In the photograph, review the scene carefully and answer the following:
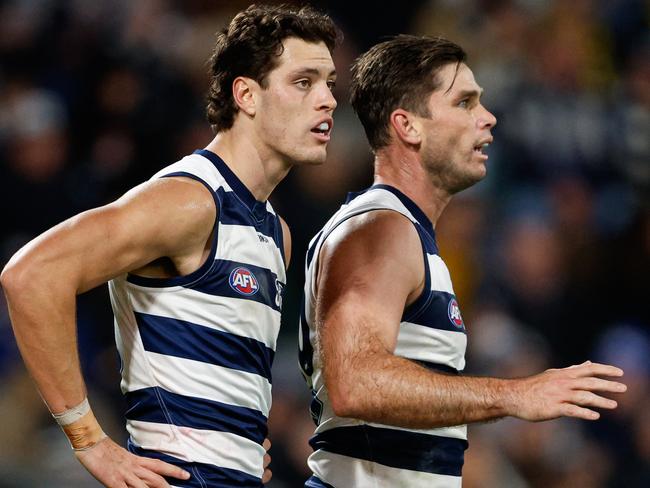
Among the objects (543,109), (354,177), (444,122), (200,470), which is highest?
(543,109)

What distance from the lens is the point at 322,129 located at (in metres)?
3.72

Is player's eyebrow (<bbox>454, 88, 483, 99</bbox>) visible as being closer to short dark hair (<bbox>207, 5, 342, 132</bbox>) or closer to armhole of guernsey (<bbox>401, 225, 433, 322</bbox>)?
short dark hair (<bbox>207, 5, 342, 132</bbox>)

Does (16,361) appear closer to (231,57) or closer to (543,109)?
(231,57)

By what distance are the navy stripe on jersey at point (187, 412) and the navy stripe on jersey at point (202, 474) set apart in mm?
102

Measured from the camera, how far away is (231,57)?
3797 millimetres

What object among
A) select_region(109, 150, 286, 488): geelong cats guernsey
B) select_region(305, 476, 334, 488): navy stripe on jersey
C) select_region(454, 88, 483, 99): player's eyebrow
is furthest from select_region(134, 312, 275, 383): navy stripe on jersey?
select_region(454, 88, 483, 99): player's eyebrow

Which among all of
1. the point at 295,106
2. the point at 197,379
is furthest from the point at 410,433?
the point at 295,106

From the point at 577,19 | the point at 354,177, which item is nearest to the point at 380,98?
the point at 354,177

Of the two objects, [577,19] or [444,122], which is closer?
[444,122]

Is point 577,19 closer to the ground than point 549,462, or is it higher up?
higher up

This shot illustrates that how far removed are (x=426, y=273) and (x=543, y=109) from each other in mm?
4784

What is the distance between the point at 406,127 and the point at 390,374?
3.81ft

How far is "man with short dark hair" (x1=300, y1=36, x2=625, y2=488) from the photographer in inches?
124

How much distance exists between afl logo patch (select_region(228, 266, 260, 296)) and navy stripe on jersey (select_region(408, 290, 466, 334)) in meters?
0.51
